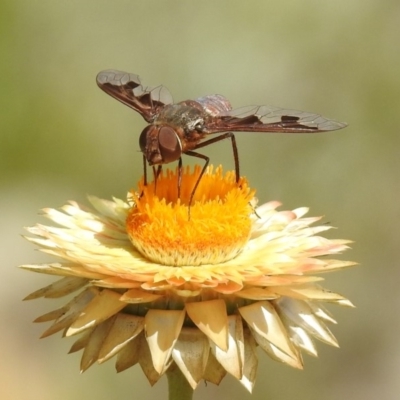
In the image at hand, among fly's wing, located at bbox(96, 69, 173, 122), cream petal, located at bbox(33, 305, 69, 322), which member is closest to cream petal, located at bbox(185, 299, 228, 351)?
cream petal, located at bbox(33, 305, 69, 322)

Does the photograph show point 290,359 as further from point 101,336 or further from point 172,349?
point 101,336

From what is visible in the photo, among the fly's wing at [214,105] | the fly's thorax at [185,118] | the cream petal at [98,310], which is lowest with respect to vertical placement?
the cream petal at [98,310]

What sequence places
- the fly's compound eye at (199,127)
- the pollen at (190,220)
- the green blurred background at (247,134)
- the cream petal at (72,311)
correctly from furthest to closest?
the green blurred background at (247,134)
the fly's compound eye at (199,127)
the pollen at (190,220)
the cream petal at (72,311)

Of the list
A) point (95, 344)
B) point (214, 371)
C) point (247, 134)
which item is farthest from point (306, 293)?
point (247, 134)

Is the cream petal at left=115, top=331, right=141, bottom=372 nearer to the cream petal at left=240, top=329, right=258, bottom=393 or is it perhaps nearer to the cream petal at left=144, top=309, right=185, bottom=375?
the cream petal at left=144, top=309, right=185, bottom=375

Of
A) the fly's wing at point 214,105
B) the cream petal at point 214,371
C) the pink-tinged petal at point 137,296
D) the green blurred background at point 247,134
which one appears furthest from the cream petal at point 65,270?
the green blurred background at point 247,134

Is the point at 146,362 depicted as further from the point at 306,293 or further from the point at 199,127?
the point at 199,127

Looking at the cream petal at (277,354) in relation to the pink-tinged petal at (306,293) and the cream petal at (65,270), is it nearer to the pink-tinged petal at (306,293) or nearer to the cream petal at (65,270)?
the pink-tinged petal at (306,293)
